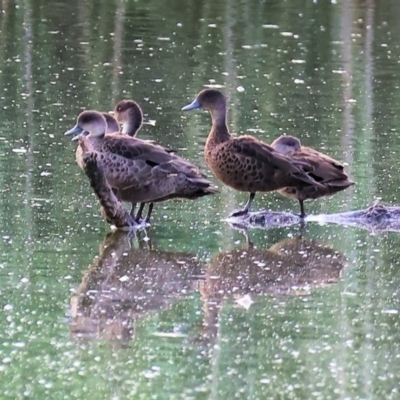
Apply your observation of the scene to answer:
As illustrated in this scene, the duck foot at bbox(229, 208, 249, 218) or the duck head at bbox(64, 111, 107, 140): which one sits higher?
the duck head at bbox(64, 111, 107, 140)

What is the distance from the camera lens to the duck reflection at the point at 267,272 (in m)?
7.61

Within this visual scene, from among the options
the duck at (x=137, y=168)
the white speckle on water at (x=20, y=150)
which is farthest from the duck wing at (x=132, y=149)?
the white speckle on water at (x=20, y=150)

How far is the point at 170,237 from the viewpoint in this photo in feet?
29.8

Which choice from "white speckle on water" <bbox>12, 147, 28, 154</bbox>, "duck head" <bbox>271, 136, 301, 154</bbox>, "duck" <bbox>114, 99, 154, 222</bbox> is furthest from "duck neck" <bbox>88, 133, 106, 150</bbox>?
"white speckle on water" <bbox>12, 147, 28, 154</bbox>

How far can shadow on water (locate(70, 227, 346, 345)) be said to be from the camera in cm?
704

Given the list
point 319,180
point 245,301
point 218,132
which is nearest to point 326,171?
point 319,180

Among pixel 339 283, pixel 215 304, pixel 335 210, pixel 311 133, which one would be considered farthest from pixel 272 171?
pixel 311 133

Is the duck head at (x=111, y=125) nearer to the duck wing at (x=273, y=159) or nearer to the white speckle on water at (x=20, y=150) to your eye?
the duck wing at (x=273, y=159)

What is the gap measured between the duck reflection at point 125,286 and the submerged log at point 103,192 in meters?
0.15

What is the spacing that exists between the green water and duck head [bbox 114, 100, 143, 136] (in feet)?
1.92

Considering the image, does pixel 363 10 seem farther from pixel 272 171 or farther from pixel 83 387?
pixel 83 387

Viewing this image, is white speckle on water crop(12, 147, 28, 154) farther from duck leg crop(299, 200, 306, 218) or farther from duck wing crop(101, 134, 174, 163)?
duck leg crop(299, 200, 306, 218)

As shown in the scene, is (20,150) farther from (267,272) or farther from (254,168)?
(267,272)

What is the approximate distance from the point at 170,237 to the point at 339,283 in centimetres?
151
